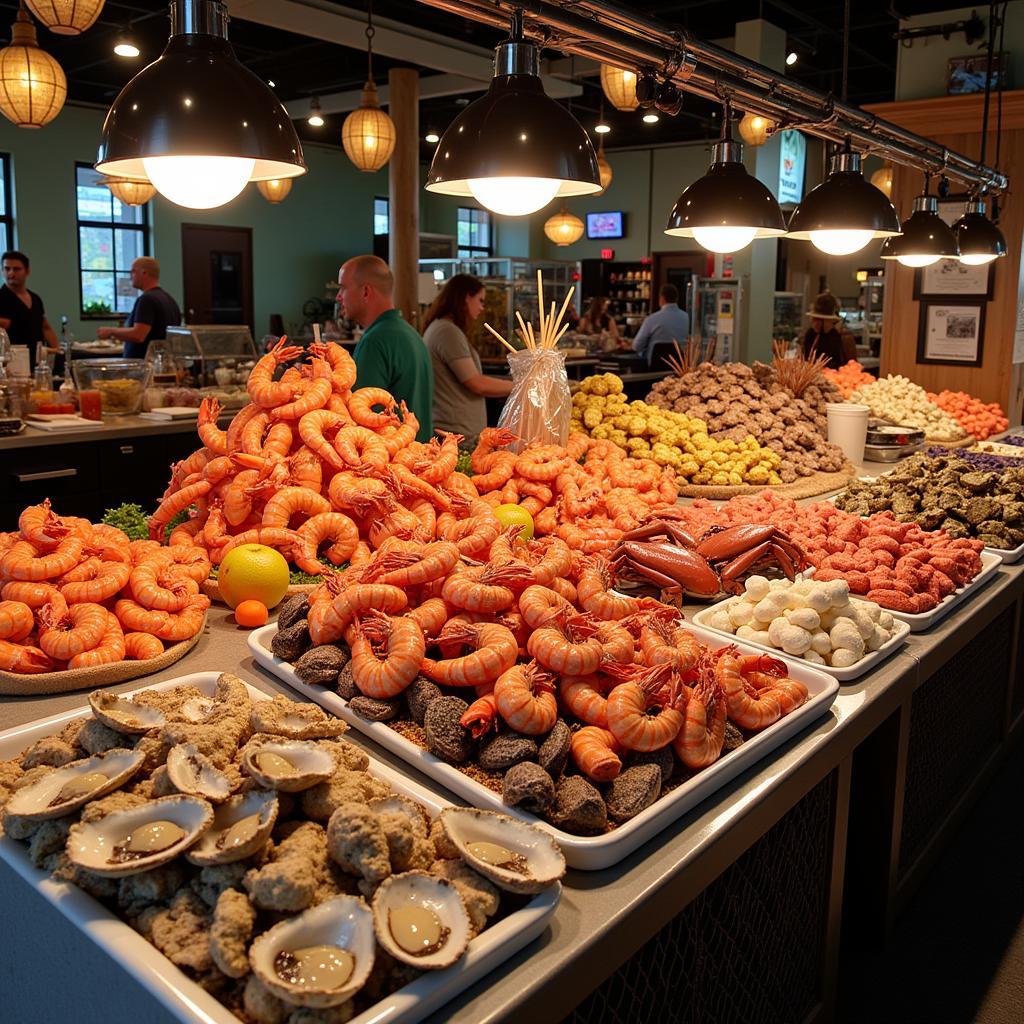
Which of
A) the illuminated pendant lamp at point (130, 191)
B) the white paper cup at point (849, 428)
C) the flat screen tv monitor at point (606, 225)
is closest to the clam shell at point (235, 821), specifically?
the white paper cup at point (849, 428)

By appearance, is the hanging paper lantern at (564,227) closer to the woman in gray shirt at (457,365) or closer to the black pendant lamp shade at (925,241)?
the woman in gray shirt at (457,365)

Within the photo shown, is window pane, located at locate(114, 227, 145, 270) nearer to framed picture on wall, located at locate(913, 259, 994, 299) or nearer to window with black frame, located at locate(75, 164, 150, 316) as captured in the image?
window with black frame, located at locate(75, 164, 150, 316)

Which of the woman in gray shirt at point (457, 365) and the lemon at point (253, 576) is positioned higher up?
the woman in gray shirt at point (457, 365)

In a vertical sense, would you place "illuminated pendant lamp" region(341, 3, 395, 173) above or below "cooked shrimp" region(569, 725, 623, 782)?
above

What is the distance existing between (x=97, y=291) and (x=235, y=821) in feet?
45.4

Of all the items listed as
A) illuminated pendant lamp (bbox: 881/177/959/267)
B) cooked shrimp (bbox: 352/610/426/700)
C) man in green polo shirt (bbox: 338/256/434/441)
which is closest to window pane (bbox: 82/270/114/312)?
man in green polo shirt (bbox: 338/256/434/441)

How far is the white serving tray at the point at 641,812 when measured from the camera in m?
1.31

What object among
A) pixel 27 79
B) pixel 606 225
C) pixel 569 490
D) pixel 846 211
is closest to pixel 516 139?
pixel 569 490

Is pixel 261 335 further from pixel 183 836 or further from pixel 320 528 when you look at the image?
pixel 183 836

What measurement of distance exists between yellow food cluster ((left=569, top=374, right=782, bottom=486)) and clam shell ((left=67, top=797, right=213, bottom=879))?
268cm

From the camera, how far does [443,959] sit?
1030 millimetres

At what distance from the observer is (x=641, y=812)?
1.37 m

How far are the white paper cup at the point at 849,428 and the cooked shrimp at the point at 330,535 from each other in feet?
8.83

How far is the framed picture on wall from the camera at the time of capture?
6.18 m
